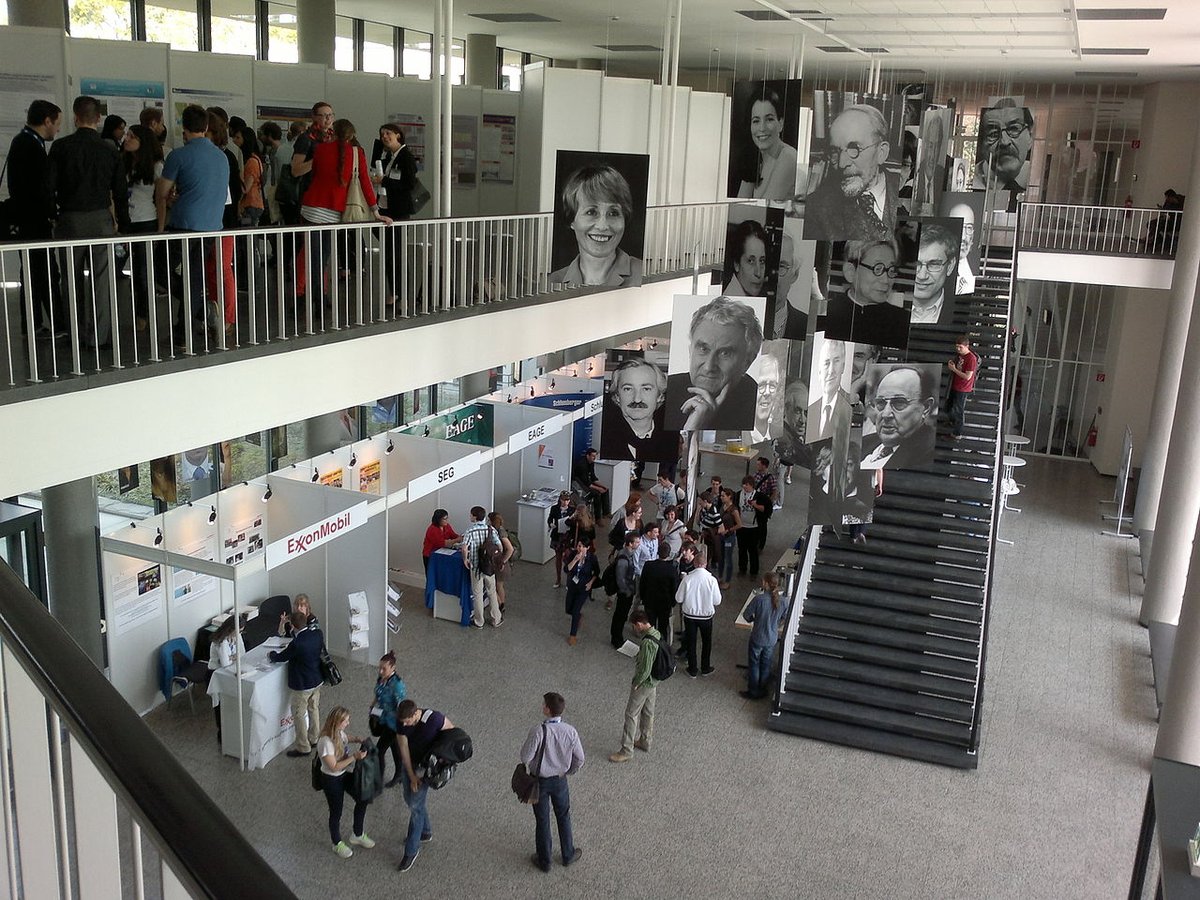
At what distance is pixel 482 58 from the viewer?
21.5 meters

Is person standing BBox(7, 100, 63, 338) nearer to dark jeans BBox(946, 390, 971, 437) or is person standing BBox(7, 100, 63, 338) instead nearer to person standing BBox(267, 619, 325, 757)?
person standing BBox(267, 619, 325, 757)

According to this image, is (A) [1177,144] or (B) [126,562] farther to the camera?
(A) [1177,144]

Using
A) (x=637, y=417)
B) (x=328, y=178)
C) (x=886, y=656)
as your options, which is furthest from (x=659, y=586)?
(x=328, y=178)

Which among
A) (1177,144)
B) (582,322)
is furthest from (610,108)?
(1177,144)

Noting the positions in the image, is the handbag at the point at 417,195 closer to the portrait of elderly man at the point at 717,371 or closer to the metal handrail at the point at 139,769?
the portrait of elderly man at the point at 717,371

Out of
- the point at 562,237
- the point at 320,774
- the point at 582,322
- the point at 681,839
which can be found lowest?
the point at 681,839

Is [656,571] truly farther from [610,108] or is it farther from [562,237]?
[610,108]

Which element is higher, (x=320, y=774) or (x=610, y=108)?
(x=610, y=108)

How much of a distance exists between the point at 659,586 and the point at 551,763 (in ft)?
13.4

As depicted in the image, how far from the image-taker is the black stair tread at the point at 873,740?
10.7 m

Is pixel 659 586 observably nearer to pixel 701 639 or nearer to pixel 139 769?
pixel 701 639

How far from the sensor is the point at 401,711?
801 cm

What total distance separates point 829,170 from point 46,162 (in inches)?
233

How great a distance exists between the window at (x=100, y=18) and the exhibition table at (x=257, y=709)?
24.0ft
